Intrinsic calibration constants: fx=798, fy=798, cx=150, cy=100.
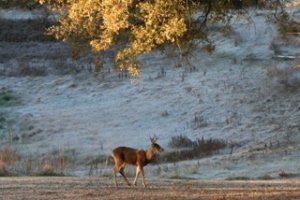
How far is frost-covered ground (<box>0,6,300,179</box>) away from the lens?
1337 inches

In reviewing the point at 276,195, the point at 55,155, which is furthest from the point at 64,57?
the point at 276,195

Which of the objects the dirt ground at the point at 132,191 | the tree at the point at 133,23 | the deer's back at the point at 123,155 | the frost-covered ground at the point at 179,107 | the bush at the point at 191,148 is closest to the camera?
the tree at the point at 133,23

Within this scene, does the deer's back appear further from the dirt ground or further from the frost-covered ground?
the frost-covered ground

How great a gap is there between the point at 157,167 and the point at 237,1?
46.3ft

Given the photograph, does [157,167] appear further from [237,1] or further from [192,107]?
[237,1]

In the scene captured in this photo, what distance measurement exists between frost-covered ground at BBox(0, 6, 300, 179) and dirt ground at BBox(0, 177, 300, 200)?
9.52m

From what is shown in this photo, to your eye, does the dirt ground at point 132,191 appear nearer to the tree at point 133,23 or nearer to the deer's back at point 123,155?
the deer's back at point 123,155

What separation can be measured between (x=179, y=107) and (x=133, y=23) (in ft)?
79.3

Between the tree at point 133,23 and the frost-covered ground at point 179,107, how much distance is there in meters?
Result: 13.5

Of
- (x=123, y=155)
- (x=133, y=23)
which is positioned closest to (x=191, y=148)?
(x=123, y=155)

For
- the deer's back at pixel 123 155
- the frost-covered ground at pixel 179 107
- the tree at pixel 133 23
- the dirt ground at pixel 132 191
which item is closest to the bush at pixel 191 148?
the frost-covered ground at pixel 179 107

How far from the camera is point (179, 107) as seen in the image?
38594 mm

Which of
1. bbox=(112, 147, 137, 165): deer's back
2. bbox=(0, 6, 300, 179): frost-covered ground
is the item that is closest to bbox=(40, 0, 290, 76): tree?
bbox=(112, 147, 137, 165): deer's back

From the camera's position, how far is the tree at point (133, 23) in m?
14.0
